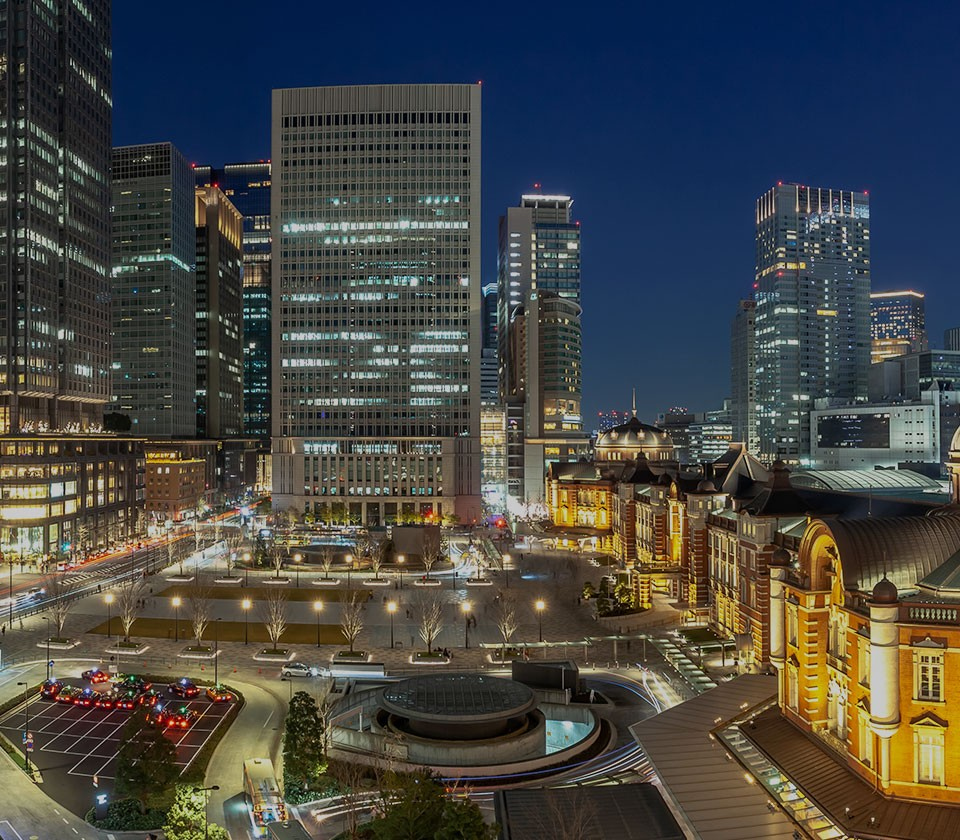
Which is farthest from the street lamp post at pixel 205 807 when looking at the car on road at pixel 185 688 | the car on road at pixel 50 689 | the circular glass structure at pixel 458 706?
the car on road at pixel 50 689

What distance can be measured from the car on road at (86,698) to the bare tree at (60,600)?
683 inches

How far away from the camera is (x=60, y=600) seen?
85.8 m

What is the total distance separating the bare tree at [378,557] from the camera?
347 ft

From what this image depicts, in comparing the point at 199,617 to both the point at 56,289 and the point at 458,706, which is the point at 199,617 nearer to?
the point at 458,706

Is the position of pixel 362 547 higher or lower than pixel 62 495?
lower

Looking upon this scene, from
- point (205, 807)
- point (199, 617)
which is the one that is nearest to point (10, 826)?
point (205, 807)

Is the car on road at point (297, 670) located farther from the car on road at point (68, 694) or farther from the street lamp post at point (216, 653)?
the car on road at point (68, 694)

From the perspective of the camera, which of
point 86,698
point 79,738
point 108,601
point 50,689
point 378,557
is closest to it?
point 79,738

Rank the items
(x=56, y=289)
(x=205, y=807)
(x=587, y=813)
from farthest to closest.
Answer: (x=56, y=289)
(x=205, y=807)
(x=587, y=813)

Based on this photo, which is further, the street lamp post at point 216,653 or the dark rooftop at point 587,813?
the street lamp post at point 216,653

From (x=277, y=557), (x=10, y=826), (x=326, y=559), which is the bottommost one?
(x=10, y=826)

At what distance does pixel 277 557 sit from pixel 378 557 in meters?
13.2

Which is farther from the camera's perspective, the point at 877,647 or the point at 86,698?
the point at 86,698

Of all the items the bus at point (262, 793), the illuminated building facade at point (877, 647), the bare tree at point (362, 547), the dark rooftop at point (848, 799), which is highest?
the illuminated building facade at point (877, 647)
